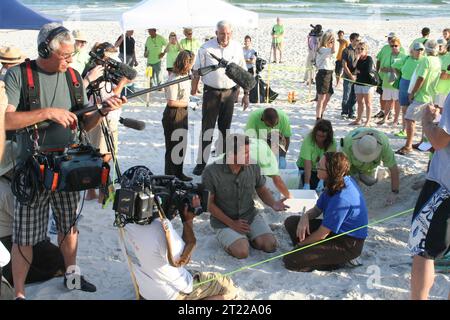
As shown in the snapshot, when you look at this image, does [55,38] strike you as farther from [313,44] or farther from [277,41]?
[277,41]

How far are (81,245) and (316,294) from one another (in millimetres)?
1971

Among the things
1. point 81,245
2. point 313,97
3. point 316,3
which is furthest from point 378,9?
point 81,245

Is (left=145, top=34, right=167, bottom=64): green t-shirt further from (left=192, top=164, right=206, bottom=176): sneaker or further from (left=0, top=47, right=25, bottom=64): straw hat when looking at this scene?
(left=0, top=47, right=25, bottom=64): straw hat

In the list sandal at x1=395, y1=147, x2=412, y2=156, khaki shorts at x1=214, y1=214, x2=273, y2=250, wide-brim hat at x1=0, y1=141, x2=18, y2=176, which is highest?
wide-brim hat at x1=0, y1=141, x2=18, y2=176

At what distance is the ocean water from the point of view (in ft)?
97.7

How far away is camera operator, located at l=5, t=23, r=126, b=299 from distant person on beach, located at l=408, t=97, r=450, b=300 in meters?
1.78

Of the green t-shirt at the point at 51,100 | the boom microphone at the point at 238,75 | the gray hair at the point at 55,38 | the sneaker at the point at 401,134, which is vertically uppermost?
the gray hair at the point at 55,38

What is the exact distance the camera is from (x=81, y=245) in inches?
178

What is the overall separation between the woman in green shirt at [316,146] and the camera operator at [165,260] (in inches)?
93.6

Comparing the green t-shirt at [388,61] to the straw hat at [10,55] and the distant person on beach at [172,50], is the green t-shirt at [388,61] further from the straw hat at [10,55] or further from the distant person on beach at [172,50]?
the straw hat at [10,55]

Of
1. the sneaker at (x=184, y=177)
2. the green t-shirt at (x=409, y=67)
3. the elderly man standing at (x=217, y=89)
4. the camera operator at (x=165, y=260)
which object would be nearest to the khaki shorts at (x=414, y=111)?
the green t-shirt at (x=409, y=67)

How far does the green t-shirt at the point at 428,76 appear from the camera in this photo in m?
6.91

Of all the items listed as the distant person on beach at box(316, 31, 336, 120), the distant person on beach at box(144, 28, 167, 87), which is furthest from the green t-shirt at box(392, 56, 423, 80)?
the distant person on beach at box(144, 28, 167, 87)

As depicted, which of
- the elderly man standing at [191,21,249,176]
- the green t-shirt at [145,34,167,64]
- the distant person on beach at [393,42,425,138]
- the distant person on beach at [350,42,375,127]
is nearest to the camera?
the elderly man standing at [191,21,249,176]
